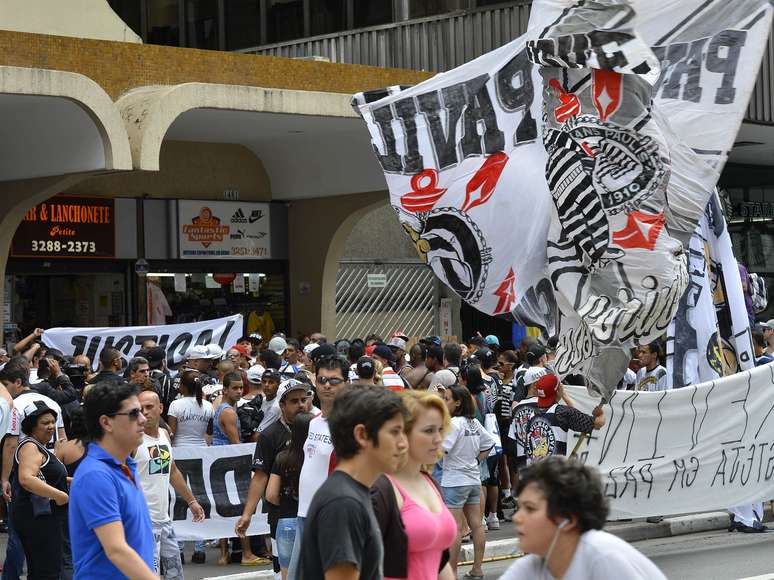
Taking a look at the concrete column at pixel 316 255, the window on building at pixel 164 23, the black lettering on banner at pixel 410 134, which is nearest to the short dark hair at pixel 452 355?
the black lettering on banner at pixel 410 134

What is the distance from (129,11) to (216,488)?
59.1 ft

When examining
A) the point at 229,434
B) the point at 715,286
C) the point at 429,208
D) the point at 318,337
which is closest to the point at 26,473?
the point at 229,434

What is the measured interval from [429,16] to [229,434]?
14918 mm

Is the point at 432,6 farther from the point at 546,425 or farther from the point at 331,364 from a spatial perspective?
the point at 331,364

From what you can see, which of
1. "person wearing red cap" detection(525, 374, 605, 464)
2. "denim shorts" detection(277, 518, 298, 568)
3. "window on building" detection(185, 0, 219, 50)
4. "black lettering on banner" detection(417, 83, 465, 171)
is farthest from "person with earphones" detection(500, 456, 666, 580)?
"window on building" detection(185, 0, 219, 50)

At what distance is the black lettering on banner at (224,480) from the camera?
12227 millimetres

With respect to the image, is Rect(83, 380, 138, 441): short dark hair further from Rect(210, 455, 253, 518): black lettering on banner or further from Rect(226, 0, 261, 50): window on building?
Rect(226, 0, 261, 50): window on building

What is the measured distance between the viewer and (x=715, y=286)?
13.5m

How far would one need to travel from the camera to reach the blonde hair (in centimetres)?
569

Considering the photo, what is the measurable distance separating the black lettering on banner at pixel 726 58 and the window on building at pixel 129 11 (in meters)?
18.4

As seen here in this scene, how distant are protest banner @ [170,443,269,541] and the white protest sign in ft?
9.65

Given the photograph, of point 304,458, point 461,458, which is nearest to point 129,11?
point 461,458

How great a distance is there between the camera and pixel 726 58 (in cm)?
1187

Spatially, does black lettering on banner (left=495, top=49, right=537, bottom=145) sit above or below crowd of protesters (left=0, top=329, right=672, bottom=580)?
above
